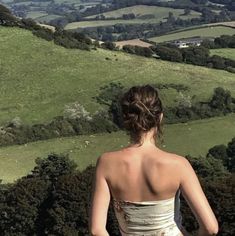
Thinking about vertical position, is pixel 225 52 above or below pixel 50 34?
below

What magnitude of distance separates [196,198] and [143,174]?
39cm

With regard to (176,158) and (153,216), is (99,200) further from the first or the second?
(176,158)

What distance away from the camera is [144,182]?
15.0 feet

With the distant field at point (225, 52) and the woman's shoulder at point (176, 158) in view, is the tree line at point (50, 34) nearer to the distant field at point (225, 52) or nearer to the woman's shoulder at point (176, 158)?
the distant field at point (225, 52)

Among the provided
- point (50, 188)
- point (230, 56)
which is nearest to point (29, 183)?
point (50, 188)

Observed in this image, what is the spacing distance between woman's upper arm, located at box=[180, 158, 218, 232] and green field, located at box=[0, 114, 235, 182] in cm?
4706

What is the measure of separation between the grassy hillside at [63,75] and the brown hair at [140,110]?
61.6 meters

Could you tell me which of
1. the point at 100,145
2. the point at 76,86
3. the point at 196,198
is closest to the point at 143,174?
the point at 196,198

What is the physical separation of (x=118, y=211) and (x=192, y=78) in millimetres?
74111

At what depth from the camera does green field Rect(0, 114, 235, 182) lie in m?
54.1

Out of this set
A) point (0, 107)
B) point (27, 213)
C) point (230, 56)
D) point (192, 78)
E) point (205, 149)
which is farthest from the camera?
point (230, 56)

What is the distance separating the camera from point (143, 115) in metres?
4.62

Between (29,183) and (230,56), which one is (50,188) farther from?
(230,56)

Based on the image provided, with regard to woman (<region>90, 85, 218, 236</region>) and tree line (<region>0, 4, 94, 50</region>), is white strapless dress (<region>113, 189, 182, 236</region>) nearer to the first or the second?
woman (<region>90, 85, 218, 236</region>)
